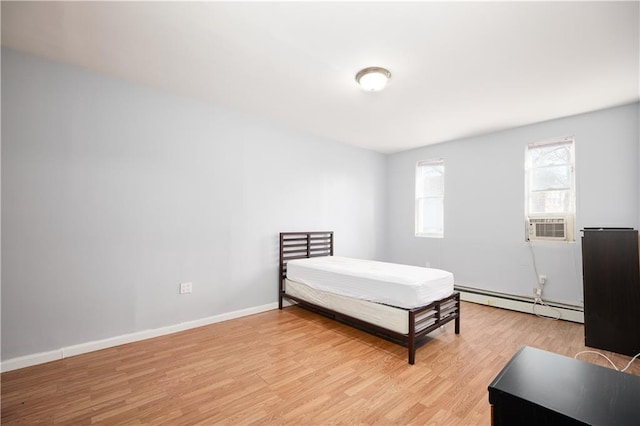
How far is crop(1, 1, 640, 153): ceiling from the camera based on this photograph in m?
1.88

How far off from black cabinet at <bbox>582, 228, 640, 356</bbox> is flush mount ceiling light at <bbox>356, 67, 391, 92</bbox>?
265cm

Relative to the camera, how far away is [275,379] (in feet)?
7.12

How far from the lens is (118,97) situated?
278 centimetres

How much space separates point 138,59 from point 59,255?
1886 millimetres

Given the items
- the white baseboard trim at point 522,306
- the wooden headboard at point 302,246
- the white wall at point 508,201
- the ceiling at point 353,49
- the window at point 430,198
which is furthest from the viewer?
the window at point 430,198

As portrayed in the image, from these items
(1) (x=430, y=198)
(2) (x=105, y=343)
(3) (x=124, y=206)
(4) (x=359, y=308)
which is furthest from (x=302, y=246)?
(1) (x=430, y=198)

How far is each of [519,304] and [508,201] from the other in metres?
1.48

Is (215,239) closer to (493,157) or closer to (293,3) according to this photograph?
(293,3)

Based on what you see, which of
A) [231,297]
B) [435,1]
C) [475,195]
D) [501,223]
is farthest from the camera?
[475,195]

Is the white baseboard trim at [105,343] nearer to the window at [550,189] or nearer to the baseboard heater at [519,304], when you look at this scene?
the baseboard heater at [519,304]

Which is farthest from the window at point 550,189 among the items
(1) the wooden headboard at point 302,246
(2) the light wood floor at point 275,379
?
(1) the wooden headboard at point 302,246

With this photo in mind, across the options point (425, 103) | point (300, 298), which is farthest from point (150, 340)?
point (425, 103)

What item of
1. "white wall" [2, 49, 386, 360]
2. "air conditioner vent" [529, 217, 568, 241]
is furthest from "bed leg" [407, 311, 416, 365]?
"air conditioner vent" [529, 217, 568, 241]

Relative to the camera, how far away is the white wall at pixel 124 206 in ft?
7.66
